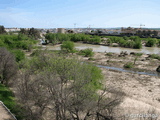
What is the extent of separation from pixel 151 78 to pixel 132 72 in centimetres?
446

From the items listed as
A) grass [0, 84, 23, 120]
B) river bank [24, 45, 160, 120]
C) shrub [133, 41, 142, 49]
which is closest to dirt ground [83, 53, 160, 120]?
river bank [24, 45, 160, 120]

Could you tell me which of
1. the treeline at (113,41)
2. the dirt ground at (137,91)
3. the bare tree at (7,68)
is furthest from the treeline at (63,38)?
the bare tree at (7,68)

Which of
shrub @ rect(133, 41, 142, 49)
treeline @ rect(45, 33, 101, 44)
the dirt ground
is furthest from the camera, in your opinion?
treeline @ rect(45, 33, 101, 44)

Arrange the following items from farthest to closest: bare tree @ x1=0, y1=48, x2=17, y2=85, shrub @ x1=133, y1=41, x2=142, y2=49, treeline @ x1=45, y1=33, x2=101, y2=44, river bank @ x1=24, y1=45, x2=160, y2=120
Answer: treeline @ x1=45, y1=33, x2=101, y2=44, shrub @ x1=133, y1=41, x2=142, y2=49, bare tree @ x1=0, y1=48, x2=17, y2=85, river bank @ x1=24, y1=45, x2=160, y2=120

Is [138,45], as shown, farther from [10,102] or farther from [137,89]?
[10,102]

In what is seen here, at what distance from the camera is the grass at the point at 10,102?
43.4 feet

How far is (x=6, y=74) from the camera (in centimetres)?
1941

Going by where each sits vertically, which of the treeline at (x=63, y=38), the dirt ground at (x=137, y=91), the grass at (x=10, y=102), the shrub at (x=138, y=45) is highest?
the treeline at (x=63, y=38)

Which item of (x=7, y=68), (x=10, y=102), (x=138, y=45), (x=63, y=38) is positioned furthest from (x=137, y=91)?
(x=63, y=38)

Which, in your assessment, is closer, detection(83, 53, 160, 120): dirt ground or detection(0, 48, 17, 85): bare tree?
detection(83, 53, 160, 120): dirt ground

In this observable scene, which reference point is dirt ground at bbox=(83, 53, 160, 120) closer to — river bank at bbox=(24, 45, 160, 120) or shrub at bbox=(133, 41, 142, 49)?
river bank at bbox=(24, 45, 160, 120)

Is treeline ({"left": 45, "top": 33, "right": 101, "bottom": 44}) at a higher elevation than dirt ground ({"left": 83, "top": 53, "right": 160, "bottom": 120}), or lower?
higher

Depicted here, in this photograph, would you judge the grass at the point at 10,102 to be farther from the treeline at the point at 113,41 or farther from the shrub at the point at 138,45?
the treeline at the point at 113,41

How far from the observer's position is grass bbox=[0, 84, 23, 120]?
1322cm
